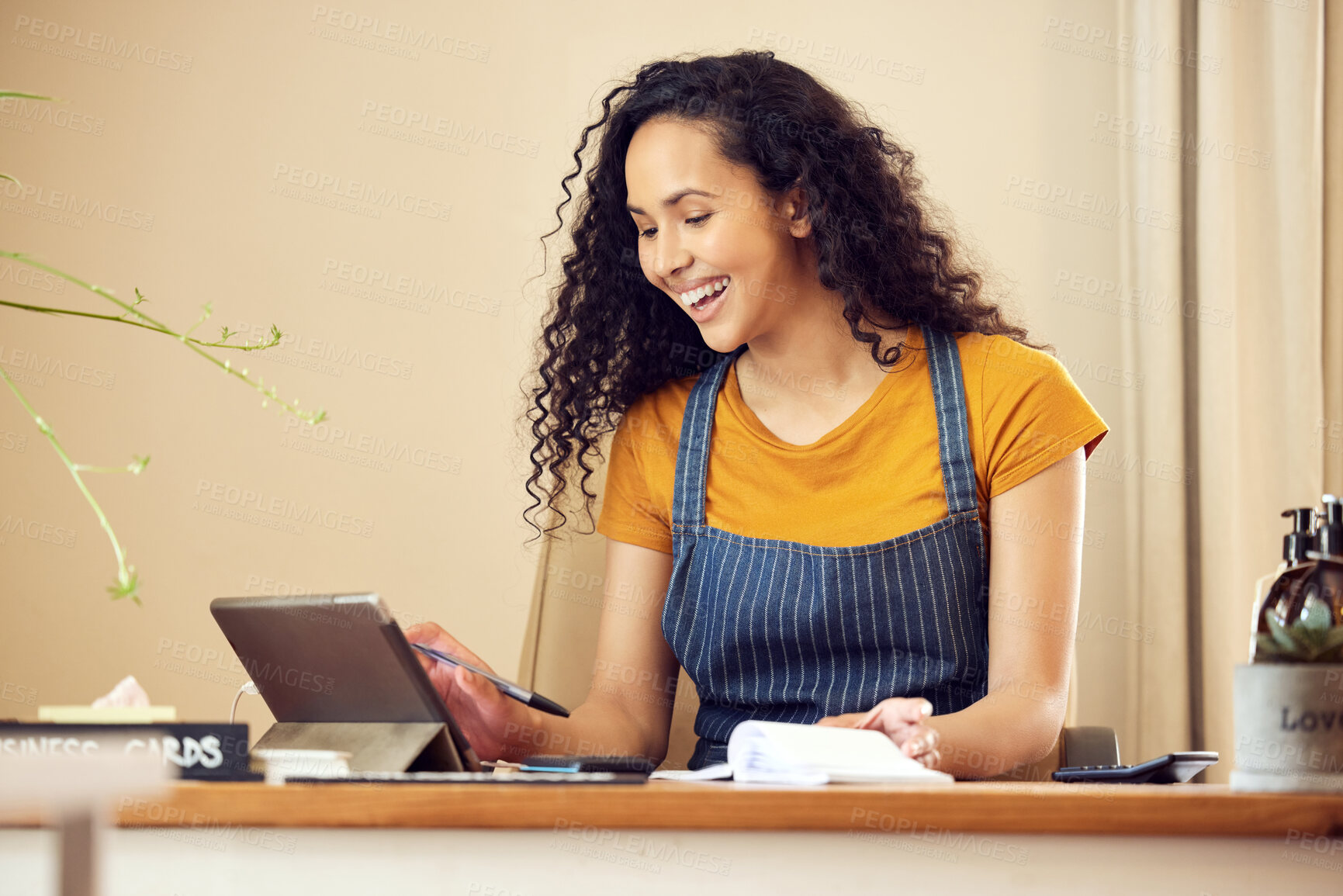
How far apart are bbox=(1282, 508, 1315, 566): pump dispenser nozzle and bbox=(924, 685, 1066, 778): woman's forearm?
466 millimetres

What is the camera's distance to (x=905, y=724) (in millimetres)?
982

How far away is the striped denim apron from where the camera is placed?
1.35 metres

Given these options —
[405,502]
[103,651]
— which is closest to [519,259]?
[405,502]

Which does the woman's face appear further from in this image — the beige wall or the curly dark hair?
the beige wall

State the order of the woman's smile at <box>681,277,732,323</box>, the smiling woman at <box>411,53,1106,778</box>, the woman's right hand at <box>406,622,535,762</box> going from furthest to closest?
the woman's smile at <box>681,277,732,323</box> → the smiling woman at <box>411,53,1106,778</box> → the woman's right hand at <box>406,622,535,762</box>

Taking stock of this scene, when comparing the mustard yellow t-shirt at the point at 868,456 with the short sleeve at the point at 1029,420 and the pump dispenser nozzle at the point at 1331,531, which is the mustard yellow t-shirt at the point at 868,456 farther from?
the pump dispenser nozzle at the point at 1331,531

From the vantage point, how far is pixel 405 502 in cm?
217

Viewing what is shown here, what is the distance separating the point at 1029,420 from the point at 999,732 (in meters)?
0.37

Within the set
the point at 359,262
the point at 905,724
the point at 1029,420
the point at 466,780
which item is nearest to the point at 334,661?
the point at 466,780

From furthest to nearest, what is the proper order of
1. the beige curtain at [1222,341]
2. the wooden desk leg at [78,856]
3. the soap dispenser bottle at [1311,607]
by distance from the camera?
the beige curtain at [1222,341], the soap dispenser bottle at [1311,607], the wooden desk leg at [78,856]

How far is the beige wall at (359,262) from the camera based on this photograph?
2.11 metres

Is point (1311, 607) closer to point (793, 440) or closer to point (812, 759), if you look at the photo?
point (812, 759)

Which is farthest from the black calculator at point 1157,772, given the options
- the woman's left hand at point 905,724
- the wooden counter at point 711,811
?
the wooden counter at point 711,811

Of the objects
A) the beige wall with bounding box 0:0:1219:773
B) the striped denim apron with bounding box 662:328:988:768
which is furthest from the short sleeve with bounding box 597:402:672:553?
the beige wall with bounding box 0:0:1219:773
